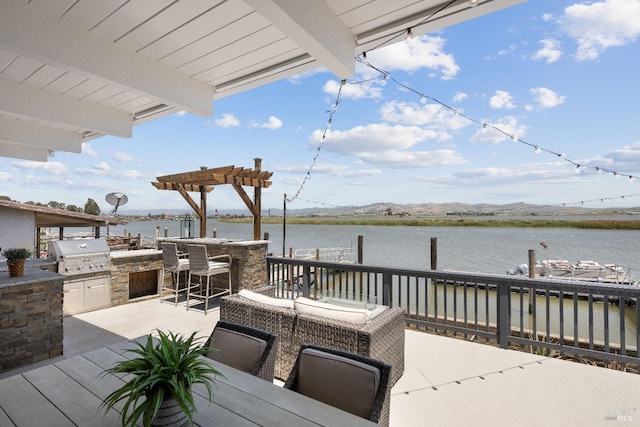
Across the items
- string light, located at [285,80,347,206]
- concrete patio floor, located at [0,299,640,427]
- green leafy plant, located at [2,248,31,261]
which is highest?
string light, located at [285,80,347,206]

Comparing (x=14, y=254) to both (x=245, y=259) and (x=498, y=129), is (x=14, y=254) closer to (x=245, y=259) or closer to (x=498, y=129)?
(x=245, y=259)

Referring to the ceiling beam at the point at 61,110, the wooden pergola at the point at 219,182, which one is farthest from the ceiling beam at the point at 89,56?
the wooden pergola at the point at 219,182

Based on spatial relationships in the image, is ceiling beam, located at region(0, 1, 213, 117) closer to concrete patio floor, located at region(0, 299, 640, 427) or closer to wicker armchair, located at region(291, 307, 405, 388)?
wicker armchair, located at region(291, 307, 405, 388)

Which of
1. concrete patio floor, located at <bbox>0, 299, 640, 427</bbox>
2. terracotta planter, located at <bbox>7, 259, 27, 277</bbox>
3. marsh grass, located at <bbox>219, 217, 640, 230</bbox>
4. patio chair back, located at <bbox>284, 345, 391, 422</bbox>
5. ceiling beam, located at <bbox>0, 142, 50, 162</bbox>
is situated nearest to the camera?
patio chair back, located at <bbox>284, 345, 391, 422</bbox>

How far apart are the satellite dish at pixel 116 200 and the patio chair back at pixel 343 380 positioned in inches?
315

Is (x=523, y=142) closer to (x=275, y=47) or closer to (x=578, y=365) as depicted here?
(x=578, y=365)

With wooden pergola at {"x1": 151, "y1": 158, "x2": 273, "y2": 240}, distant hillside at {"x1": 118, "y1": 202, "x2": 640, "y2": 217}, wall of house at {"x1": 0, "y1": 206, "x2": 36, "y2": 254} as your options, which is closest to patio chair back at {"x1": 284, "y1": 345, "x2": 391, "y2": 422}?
wooden pergola at {"x1": 151, "y1": 158, "x2": 273, "y2": 240}

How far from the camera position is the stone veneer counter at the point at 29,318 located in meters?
2.88

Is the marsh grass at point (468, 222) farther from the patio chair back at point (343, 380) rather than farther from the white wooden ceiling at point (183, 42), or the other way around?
the patio chair back at point (343, 380)

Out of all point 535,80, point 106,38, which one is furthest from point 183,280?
point 535,80

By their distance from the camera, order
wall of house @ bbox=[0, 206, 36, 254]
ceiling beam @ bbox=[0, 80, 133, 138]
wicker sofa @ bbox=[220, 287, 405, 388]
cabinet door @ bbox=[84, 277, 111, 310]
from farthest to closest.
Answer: wall of house @ bbox=[0, 206, 36, 254] → cabinet door @ bbox=[84, 277, 111, 310] → ceiling beam @ bbox=[0, 80, 133, 138] → wicker sofa @ bbox=[220, 287, 405, 388]

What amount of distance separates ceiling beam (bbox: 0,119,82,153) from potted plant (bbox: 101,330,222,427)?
3852 millimetres

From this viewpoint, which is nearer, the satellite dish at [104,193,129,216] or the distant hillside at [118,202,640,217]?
the satellite dish at [104,193,129,216]

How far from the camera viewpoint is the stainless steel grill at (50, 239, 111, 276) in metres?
4.30
